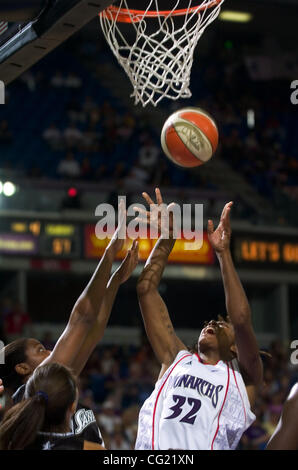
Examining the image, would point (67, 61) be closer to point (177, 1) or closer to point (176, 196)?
point (176, 196)

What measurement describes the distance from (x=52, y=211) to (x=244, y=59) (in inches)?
322

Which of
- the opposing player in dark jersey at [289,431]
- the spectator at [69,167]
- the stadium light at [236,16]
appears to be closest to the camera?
the opposing player in dark jersey at [289,431]

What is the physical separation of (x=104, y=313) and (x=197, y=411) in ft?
2.45

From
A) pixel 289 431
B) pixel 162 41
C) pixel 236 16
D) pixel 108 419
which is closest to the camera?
pixel 289 431

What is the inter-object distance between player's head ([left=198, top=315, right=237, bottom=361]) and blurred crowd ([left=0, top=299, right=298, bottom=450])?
4.69m

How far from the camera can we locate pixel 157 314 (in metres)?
3.75

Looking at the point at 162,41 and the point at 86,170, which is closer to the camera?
the point at 162,41

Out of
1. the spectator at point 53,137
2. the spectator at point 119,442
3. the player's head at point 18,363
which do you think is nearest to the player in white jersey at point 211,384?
the player's head at point 18,363

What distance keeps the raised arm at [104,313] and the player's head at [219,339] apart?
49 centimetres

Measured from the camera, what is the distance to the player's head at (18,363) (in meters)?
3.45

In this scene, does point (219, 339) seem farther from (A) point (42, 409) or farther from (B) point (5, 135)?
(B) point (5, 135)

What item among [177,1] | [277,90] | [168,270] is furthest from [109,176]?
[177,1]

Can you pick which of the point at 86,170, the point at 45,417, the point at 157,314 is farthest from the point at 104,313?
the point at 86,170

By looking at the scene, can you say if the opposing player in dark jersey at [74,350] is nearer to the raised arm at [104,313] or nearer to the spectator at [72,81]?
the raised arm at [104,313]
